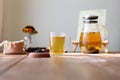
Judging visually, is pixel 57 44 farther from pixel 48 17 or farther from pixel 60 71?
pixel 48 17

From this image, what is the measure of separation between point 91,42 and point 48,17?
1.75 meters

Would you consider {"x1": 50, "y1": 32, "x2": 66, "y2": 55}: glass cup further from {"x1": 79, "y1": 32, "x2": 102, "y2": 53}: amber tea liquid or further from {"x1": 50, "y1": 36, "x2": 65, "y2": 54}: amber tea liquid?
{"x1": 79, "y1": 32, "x2": 102, "y2": 53}: amber tea liquid

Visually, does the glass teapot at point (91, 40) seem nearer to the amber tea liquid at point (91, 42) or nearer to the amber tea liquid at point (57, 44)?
the amber tea liquid at point (91, 42)

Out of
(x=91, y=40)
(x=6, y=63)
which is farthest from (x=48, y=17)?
(x=6, y=63)

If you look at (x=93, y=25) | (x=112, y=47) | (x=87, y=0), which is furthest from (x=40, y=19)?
(x=93, y=25)

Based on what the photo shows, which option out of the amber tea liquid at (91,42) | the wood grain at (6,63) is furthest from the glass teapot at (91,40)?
the wood grain at (6,63)

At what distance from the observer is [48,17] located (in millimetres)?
3045

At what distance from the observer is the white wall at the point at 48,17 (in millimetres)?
3018

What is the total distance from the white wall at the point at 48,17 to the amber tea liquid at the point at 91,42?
166 centimetres

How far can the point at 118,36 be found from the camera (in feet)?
9.90

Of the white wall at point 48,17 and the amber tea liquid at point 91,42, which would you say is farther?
the white wall at point 48,17

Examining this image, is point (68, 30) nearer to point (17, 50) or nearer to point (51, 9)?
point (51, 9)

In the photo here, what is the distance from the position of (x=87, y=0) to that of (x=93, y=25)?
5.41 ft

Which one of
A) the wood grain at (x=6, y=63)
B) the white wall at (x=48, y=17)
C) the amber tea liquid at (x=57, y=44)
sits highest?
the white wall at (x=48, y=17)
